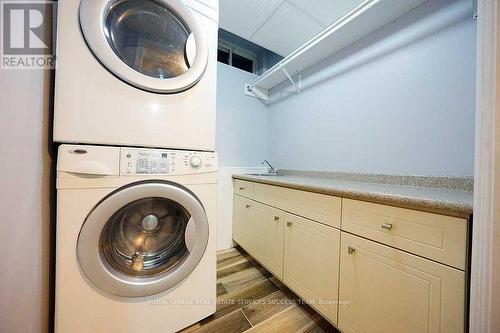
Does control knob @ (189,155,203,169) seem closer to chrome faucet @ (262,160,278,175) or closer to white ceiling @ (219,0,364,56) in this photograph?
white ceiling @ (219,0,364,56)

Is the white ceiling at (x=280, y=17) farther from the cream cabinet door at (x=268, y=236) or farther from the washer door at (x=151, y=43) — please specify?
the cream cabinet door at (x=268, y=236)

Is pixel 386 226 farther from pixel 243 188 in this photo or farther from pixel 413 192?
pixel 243 188

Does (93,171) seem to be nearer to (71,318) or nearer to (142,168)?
(142,168)

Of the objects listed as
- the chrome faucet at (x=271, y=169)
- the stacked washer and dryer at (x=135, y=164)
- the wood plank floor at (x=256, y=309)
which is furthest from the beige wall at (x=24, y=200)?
the chrome faucet at (x=271, y=169)

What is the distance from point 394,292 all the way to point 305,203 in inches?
20.0

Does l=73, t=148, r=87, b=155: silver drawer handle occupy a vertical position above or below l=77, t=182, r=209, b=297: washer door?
above

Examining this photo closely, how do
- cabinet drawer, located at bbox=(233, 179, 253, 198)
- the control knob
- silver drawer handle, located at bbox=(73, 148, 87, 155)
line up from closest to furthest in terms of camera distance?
silver drawer handle, located at bbox=(73, 148, 87, 155) < the control knob < cabinet drawer, located at bbox=(233, 179, 253, 198)

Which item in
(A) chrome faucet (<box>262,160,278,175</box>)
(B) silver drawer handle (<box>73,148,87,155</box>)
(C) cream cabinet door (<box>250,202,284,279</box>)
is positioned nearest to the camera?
(B) silver drawer handle (<box>73,148,87,155</box>)

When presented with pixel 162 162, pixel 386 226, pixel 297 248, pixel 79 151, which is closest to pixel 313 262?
pixel 297 248

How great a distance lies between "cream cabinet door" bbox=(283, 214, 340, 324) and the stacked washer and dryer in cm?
52

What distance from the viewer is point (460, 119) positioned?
92cm

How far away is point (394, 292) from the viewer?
69 cm

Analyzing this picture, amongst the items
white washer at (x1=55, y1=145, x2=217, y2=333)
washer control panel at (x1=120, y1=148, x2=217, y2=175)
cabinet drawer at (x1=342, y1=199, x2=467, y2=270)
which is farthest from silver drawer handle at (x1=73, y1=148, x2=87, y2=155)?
cabinet drawer at (x1=342, y1=199, x2=467, y2=270)

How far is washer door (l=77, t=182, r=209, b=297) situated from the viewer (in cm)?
70
